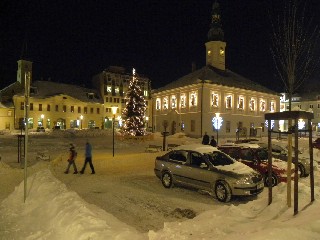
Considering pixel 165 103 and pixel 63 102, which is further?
pixel 63 102

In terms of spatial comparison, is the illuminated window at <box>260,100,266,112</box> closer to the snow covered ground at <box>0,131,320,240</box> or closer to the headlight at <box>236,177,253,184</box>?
the snow covered ground at <box>0,131,320,240</box>

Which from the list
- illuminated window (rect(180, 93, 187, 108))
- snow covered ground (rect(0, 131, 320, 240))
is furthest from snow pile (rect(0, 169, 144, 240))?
illuminated window (rect(180, 93, 187, 108))

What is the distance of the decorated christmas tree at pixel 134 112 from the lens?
1619 inches

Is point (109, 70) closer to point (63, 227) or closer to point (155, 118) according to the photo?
point (155, 118)

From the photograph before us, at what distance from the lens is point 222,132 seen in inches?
1921

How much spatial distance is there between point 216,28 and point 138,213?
5070 cm

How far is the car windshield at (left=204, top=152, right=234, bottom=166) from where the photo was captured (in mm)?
11734

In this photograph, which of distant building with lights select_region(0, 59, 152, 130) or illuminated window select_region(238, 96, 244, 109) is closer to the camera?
illuminated window select_region(238, 96, 244, 109)

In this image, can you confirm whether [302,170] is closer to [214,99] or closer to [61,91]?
[214,99]

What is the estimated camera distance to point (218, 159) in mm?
12062

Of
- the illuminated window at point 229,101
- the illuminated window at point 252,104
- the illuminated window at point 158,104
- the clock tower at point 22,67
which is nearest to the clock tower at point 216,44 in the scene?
the illuminated window at point 252,104

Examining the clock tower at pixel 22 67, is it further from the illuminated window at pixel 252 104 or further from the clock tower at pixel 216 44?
the illuminated window at pixel 252 104

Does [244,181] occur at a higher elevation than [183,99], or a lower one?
lower

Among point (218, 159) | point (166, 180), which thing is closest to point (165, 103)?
point (166, 180)
